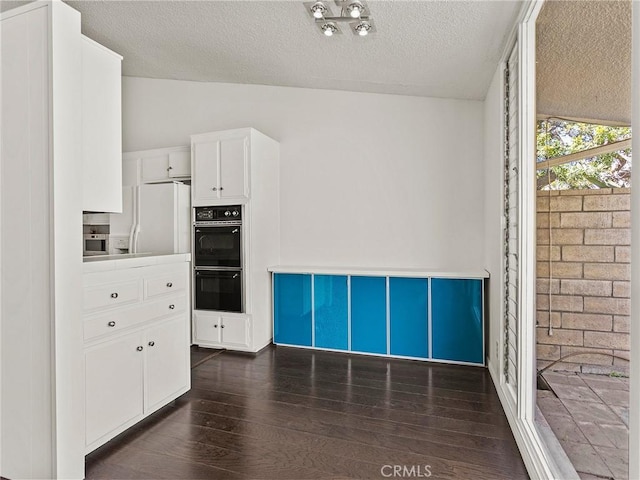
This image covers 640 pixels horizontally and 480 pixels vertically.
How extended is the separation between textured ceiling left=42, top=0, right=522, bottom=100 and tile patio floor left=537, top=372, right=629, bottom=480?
1.88 metres

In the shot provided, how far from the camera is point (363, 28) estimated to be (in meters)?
2.50

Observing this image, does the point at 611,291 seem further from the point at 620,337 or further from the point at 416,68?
the point at 416,68

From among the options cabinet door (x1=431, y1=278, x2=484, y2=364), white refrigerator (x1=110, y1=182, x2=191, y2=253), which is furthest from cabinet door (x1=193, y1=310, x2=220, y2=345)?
cabinet door (x1=431, y1=278, x2=484, y2=364)

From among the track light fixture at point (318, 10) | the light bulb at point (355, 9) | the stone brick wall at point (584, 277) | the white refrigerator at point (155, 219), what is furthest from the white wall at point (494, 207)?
the white refrigerator at point (155, 219)

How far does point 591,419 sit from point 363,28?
8.12 ft

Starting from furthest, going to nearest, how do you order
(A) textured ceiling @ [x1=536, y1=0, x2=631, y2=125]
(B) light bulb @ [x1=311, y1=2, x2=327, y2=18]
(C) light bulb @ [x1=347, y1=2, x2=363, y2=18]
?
(B) light bulb @ [x1=311, y1=2, x2=327, y2=18] < (C) light bulb @ [x1=347, y1=2, x2=363, y2=18] < (A) textured ceiling @ [x1=536, y1=0, x2=631, y2=125]

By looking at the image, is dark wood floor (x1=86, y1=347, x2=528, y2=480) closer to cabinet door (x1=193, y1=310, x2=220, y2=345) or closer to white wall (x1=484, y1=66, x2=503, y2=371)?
white wall (x1=484, y1=66, x2=503, y2=371)

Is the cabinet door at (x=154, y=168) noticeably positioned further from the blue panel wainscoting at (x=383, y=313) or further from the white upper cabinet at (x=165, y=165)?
the blue panel wainscoting at (x=383, y=313)

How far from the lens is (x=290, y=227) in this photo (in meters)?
4.23

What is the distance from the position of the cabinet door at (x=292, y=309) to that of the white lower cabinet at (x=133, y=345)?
1323mm

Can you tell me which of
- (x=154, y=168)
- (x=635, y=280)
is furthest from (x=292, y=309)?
Result: (x=635, y=280)

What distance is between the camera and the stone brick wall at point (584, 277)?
4.09 ft

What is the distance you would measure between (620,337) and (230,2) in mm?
2898

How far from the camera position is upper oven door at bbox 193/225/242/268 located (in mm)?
3699
